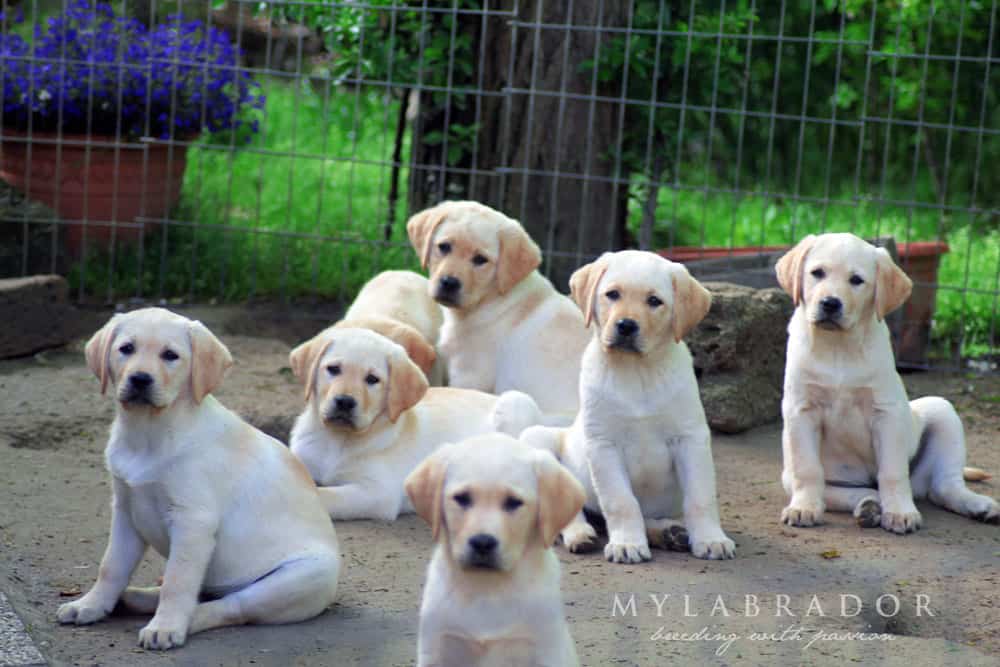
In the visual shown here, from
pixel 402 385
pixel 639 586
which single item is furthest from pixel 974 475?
pixel 402 385

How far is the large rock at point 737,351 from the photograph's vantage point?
269 inches

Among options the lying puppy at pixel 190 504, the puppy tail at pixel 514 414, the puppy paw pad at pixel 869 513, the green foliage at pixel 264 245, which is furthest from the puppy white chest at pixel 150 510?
the green foliage at pixel 264 245

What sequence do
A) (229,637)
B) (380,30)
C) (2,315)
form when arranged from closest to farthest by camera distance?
(229,637)
(2,315)
(380,30)

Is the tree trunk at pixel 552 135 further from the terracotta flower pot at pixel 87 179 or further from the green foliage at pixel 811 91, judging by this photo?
the terracotta flower pot at pixel 87 179

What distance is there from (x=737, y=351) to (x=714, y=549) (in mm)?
2024

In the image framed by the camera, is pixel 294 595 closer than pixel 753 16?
Yes

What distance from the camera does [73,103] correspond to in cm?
872

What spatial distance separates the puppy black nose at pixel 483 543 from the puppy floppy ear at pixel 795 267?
266 centimetres

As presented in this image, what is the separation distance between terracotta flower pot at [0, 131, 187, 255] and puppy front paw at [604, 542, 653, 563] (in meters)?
4.72

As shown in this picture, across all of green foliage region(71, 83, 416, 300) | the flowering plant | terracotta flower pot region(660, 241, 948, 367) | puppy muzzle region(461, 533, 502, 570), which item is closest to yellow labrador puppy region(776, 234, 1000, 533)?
terracotta flower pot region(660, 241, 948, 367)

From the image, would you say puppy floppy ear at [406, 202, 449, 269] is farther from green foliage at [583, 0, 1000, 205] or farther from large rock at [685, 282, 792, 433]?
green foliage at [583, 0, 1000, 205]

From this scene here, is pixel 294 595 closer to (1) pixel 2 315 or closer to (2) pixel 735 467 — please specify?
(2) pixel 735 467

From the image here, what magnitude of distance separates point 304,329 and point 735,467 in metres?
3.07

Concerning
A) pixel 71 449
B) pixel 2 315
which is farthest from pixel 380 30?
pixel 71 449
